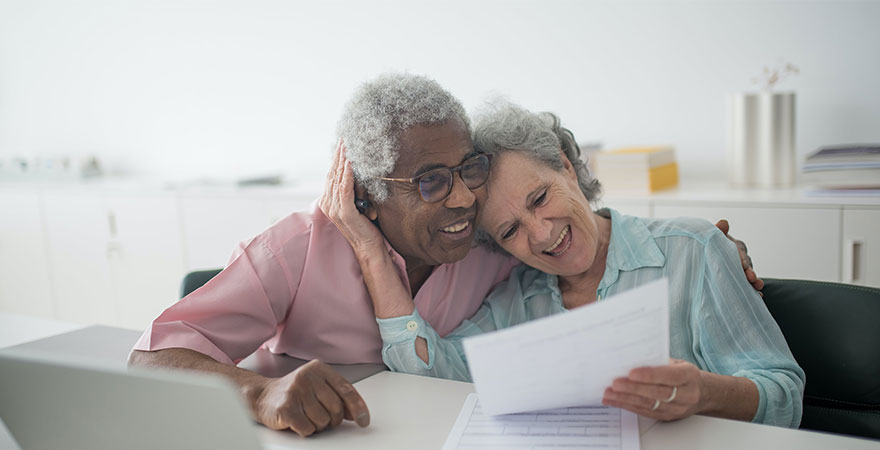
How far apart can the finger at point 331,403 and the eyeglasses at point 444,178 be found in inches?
19.6

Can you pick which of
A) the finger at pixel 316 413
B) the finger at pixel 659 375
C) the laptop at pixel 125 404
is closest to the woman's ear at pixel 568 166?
the finger at pixel 659 375

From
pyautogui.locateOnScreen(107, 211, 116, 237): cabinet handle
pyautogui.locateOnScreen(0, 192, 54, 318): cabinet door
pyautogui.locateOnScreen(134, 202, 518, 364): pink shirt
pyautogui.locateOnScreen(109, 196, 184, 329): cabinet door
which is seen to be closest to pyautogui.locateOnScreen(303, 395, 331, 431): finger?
pyautogui.locateOnScreen(134, 202, 518, 364): pink shirt

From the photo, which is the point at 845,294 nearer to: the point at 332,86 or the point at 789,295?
the point at 789,295

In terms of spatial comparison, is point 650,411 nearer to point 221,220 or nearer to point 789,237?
point 789,237

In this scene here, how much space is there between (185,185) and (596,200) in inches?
101

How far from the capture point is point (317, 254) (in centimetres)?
158

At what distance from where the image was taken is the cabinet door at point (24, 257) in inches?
166

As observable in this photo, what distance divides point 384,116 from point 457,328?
0.54 meters

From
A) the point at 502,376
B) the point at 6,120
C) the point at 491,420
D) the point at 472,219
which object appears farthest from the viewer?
the point at 6,120

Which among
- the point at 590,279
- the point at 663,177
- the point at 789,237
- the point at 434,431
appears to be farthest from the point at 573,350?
the point at 663,177

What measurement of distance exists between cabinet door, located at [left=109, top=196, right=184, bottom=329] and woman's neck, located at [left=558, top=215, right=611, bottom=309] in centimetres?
256

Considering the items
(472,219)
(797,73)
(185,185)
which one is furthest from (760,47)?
(185,185)

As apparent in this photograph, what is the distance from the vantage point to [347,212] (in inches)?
61.0

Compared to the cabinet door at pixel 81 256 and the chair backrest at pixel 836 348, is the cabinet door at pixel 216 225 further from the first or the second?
the chair backrest at pixel 836 348
